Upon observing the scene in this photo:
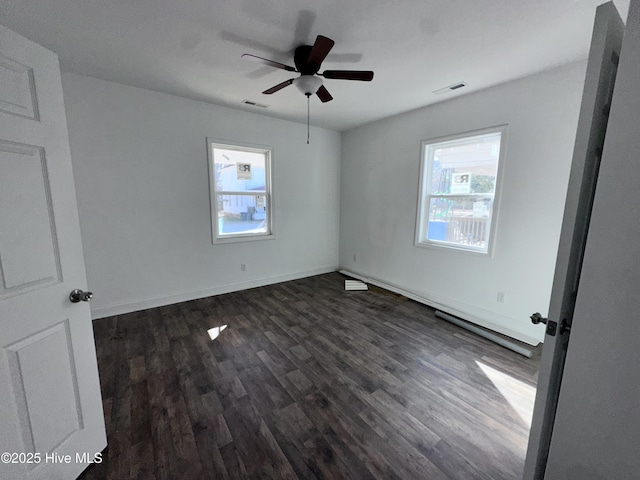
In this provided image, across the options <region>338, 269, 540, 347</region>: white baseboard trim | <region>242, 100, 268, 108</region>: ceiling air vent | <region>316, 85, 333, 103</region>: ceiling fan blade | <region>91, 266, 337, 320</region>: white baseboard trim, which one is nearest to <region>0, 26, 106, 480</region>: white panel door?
<region>316, 85, 333, 103</region>: ceiling fan blade

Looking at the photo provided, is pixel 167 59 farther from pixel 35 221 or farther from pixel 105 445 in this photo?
pixel 105 445

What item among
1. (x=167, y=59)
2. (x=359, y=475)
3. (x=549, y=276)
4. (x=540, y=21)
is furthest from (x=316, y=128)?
(x=359, y=475)

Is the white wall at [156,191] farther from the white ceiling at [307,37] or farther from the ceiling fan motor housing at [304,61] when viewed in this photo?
the ceiling fan motor housing at [304,61]

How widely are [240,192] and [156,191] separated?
3.68ft

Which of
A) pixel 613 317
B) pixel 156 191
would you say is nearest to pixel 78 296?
pixel 613 317

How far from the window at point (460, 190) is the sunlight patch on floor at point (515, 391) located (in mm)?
1407

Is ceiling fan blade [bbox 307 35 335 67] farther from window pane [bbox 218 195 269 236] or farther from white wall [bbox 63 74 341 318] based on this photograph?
window pane [bbox 218 195 269 236]

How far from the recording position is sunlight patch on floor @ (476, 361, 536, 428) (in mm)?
1783

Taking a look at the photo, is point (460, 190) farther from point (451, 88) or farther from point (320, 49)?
point (320, 49)

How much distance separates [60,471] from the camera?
1.21 metres

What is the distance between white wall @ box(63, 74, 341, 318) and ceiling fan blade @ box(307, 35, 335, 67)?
6.98 ft

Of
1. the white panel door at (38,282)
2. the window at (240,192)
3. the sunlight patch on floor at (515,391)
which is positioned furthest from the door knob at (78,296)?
the sunlight patch on floor at (515,391)

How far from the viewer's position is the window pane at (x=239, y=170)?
3742mm

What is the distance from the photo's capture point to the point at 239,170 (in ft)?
12.8
